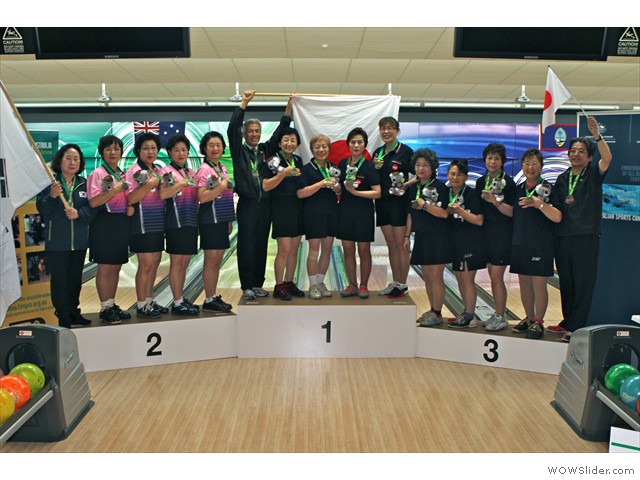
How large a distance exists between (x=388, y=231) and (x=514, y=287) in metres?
3.27

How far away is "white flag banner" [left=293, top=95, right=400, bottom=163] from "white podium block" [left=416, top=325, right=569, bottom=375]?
6.76ft

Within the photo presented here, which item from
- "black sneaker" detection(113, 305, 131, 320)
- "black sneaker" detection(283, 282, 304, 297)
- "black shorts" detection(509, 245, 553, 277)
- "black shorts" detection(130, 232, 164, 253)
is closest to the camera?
"black shorts" detection(509, 245, 553, 277)

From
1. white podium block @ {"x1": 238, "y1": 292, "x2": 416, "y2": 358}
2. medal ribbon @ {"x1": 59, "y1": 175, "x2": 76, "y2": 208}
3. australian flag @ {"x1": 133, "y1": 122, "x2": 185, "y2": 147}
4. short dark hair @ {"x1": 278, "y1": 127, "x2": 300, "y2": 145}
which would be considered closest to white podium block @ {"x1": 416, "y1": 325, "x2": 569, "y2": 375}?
white podium block @ {"x1": 238, "y1": 292, "x2": 416, "y2": 358}

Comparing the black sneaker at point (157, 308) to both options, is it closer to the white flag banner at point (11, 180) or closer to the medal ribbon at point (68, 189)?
the medal ribbon at point (68, 189)

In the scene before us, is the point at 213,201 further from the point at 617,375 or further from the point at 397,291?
the point at 617,375

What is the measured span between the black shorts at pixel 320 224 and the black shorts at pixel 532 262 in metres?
1.44

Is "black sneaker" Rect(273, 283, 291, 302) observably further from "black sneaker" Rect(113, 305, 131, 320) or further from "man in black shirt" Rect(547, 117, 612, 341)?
"man in black shirt" Rect(547, 117, 612, 341)

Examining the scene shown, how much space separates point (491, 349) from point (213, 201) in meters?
2.48

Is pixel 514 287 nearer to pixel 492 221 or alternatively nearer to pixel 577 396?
pixel 492 221

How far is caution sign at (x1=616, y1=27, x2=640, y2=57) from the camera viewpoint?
4.10 m

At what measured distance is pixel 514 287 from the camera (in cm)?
705

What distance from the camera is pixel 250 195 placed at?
4.29 meters

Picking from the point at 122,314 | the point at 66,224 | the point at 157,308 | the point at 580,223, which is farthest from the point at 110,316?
the point at 580,223

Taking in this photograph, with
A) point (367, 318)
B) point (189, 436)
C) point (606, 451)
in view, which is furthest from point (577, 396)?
point (189, 436)
